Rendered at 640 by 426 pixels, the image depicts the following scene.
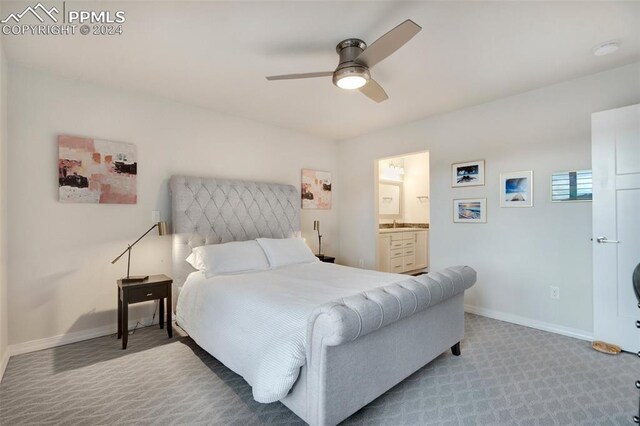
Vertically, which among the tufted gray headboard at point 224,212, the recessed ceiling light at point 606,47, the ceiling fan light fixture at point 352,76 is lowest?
the tufted gray headboard at point 224,212

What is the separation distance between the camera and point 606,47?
239 centimetres

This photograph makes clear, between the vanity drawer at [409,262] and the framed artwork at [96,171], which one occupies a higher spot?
the framed artwork at [96,171]

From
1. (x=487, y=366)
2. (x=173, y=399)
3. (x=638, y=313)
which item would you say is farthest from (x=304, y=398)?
(x=638, y=313)

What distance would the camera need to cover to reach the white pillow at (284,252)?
3436 mm

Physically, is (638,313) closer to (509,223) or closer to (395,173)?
(509,223)

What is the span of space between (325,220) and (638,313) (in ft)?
12.5

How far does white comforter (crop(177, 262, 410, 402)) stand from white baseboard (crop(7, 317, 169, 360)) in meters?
0.81

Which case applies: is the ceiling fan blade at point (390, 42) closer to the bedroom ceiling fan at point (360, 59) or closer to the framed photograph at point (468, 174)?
the bedroom ceiling fan at point (360, 59)

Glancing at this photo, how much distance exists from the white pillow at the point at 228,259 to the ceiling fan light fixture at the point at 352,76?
6.54 feet

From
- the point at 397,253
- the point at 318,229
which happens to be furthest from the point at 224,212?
the point at 397,253

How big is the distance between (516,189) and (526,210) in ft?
0.85

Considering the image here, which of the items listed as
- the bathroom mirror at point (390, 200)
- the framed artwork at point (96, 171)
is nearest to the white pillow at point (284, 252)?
the framed artwork at point (96, 171)

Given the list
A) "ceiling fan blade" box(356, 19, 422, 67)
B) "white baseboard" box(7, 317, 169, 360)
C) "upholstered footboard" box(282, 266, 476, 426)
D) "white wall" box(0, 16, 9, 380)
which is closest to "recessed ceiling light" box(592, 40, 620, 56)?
"ceiling fan blade" box(356, 19, 422, 67)
